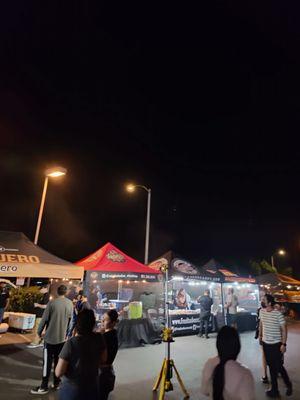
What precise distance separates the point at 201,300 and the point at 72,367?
9613 millimetres

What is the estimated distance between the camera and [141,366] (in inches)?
293

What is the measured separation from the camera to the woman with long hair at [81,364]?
10.2 feet

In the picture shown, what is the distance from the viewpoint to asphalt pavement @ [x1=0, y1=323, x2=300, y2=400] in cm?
561

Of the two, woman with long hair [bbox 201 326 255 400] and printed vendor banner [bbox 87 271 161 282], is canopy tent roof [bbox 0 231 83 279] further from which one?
woman with long hair [bbox 201 326 255 400]

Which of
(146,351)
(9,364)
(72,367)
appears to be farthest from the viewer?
(146,351)

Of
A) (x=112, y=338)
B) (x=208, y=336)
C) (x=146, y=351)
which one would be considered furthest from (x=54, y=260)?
(x=208, y=336)

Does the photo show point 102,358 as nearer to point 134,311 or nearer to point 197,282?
point 134,311

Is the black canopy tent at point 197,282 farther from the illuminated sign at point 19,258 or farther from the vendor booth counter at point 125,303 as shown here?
the illuminated sign at point 19,258

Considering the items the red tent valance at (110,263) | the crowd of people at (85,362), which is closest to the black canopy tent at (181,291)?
the red tent valance at (110,263)

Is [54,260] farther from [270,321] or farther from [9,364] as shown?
[270,321]

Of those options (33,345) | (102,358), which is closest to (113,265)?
(33,345)

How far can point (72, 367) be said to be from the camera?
10.4ft

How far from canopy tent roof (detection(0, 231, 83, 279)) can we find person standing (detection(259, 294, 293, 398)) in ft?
14.5

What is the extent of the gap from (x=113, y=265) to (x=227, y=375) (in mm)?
8320
